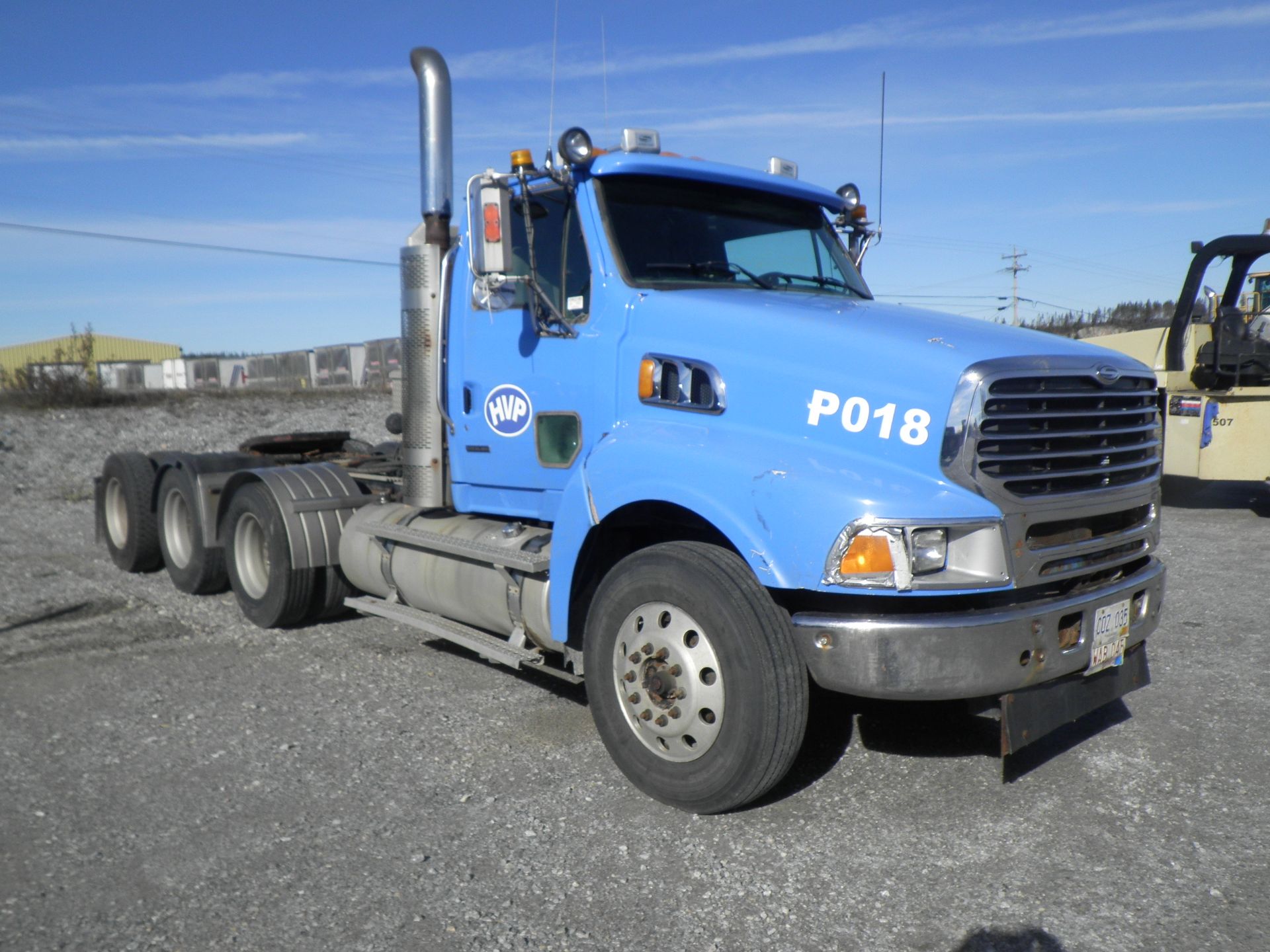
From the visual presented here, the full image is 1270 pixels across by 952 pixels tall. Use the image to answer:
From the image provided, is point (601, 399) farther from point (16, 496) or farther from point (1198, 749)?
point (16, 496)

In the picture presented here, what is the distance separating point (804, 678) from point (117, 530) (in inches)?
303

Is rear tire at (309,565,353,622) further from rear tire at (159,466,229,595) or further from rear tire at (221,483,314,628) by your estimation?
rear tire at (159,466,229,595)

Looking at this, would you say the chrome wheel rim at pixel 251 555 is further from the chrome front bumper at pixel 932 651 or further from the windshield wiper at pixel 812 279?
the chrome front bumper at pixel 932 651

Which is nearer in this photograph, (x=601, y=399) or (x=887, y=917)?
(x=887, y=917)

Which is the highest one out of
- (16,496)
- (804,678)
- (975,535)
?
(975,535)

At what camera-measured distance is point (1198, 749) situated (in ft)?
15.5

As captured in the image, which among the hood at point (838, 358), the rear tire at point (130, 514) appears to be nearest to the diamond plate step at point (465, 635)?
the hood at point (838, 358)

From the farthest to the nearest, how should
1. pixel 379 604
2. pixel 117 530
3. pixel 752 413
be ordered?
pixel 117 530
pixel 379 604
pixel 752 413

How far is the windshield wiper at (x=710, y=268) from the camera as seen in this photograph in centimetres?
486

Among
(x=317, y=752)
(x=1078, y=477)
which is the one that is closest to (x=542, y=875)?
(x=317, y=752)

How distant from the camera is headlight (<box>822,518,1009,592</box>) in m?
3.48

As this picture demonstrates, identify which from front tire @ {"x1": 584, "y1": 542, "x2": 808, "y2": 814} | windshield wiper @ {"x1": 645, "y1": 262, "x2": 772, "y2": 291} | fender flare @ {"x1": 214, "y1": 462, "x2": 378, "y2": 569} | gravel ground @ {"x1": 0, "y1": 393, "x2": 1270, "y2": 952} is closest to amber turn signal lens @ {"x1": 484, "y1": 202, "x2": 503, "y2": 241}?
windshield wiper @ {"x1": 645, "y1": 262, "x2": 772, "y2": 291}

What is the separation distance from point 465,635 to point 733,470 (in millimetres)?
2287

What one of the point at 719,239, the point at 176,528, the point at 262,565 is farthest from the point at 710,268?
the point at 176,528
